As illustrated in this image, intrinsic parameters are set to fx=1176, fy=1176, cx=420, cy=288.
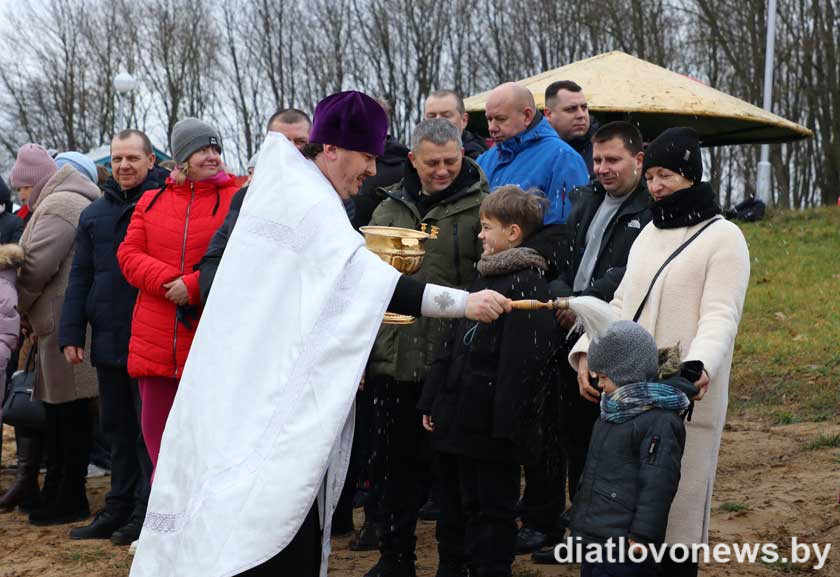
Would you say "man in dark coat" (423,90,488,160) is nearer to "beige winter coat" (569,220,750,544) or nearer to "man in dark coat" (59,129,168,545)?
"man in dark coat" (59,129,168,545)

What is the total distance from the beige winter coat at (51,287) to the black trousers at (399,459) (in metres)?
2.49

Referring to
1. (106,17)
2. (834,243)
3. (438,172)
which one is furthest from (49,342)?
(106,17)

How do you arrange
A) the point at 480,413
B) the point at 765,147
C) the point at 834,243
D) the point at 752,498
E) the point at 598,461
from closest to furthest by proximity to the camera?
the point at 598,461 < the point at 480,413 < the point at 752,498 < the point at 834,243 < the point at 765,147

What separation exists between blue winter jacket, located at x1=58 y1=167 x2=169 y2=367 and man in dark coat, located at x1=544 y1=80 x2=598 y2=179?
2.45 m

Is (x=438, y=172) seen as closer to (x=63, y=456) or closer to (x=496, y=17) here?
(x=63, y=456)

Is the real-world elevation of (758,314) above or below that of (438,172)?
below

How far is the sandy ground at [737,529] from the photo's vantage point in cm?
597

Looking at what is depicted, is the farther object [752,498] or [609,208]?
[752,498]

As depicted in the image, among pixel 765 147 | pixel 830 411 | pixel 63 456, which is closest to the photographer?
pixel 63 456

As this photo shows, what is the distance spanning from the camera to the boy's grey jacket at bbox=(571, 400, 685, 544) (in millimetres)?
4145

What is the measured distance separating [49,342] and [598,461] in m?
4.32

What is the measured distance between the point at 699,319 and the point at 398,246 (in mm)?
1227

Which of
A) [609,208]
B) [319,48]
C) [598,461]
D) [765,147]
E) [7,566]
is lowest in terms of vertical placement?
[7,566]

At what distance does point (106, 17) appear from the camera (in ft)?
127
